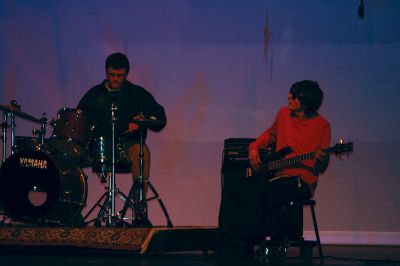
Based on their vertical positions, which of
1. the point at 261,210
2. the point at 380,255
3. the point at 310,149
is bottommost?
the point at 380,255

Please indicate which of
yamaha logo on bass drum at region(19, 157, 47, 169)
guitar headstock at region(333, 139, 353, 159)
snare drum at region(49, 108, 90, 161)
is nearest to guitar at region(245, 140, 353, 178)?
guitar headstock at region(333, 139, 353, 159)

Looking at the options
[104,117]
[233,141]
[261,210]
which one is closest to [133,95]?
[104,117]

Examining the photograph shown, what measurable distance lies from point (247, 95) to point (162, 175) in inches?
42.5

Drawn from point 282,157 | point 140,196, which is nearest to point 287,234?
point 282,157

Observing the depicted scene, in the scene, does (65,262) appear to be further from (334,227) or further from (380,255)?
(334,227)

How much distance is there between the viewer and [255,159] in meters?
5.19

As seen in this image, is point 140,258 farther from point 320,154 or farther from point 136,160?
point 320,154

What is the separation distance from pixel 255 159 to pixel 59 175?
156 centimetres

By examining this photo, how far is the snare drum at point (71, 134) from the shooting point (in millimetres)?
5742

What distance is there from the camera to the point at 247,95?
21.9ft

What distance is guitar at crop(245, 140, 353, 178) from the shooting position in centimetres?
479

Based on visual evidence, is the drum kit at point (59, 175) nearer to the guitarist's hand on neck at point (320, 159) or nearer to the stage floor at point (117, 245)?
the stage floor at point (117, 245)

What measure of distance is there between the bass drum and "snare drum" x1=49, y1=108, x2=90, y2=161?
110 mm

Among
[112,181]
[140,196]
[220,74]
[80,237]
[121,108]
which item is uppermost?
[220,74]
